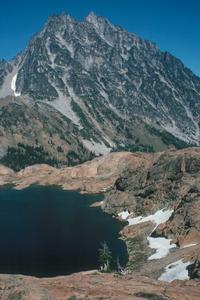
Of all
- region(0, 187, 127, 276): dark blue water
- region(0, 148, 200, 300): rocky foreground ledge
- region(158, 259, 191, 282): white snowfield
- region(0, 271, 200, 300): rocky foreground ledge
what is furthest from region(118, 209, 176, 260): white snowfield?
region(0, 271, 200, 300): rocky foreground ledge

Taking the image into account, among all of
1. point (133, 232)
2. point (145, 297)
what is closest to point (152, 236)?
point (133, 232)

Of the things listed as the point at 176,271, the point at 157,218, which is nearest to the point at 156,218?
the point at 157,218

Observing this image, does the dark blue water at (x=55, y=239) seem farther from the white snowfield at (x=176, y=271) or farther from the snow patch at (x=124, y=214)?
the white snowfield at (x=176, y=271)

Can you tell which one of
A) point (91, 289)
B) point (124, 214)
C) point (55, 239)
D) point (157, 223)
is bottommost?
point (91, 289)

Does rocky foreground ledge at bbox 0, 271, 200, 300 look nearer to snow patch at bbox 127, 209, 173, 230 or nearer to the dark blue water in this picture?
the dark blue water

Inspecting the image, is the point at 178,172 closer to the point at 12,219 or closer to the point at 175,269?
the point at 12,219

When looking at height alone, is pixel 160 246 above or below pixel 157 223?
below

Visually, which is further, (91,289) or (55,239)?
(55,239)

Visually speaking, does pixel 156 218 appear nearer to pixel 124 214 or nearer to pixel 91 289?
pixel 124 214
